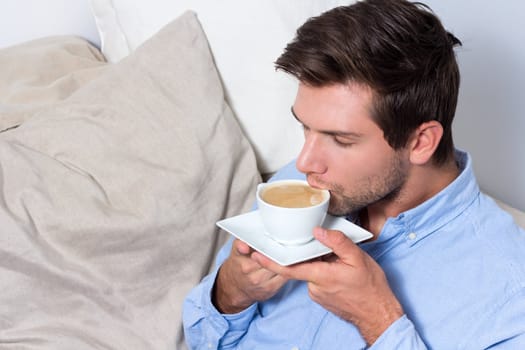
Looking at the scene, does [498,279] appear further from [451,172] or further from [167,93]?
[167,93]

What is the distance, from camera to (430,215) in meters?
1.04

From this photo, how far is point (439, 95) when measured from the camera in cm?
101

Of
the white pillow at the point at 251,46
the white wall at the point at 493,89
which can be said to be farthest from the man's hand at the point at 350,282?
the white wall at the point at 493,89

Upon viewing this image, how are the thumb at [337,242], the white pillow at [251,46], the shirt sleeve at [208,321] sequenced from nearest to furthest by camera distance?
the thumb at [337,242] < the shirt sleeve at [208,321] < the white pillow at [251,46]

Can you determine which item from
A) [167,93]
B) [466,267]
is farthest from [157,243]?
[466,267]

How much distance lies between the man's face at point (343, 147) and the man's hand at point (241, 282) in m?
0.15

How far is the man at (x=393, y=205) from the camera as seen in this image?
35.9 inches

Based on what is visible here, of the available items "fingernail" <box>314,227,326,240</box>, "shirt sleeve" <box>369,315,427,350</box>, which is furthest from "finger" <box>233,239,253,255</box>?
"shirt sleeve" <box>369,315,427,350</box>

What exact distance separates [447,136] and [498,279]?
0.25 m

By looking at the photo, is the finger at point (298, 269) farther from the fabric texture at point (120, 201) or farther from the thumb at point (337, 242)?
the fabric texture at point (120, 201)

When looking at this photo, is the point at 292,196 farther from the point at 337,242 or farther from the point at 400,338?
the point at 400,338

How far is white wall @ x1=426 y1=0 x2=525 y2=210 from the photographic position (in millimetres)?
1589

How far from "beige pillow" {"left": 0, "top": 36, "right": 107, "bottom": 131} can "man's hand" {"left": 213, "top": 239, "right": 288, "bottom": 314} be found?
0.54 meters

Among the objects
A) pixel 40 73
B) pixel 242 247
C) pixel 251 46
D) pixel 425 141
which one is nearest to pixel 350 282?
pixel 242 247
